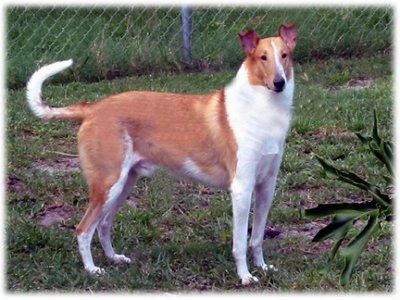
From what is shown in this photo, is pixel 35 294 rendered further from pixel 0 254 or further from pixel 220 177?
pixel 220 177

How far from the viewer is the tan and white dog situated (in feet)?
17.2

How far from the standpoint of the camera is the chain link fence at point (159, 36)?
929cm

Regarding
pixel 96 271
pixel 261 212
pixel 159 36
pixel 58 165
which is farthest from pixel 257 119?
pixel 159 36

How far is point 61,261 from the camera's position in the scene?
545cm

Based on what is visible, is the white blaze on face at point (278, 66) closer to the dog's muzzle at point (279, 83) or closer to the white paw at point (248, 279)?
the dog's muzzle at point (279, 83)

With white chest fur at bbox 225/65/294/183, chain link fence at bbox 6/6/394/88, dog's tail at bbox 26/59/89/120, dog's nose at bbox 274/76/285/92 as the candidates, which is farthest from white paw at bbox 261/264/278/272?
chain link fence at bbox 6/6/394/88

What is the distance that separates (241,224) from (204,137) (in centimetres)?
52

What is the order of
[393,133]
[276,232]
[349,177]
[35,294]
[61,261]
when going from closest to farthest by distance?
[349,177] < [35,294] < [61,261] < [276,232] < [393,133]

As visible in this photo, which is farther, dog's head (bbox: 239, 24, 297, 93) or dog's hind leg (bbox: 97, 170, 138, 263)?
dog's hind leg (bbox: 97, 170, 138, 263)

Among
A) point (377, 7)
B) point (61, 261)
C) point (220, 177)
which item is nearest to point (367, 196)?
point (220, 177)

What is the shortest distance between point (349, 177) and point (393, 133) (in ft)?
10.9

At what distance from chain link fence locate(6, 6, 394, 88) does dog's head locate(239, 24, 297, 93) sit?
4063mm

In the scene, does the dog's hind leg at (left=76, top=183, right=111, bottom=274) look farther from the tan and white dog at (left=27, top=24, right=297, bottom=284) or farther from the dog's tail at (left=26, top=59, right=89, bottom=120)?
the dog's tail at (left=26, top=59, right=89, bottom=120)

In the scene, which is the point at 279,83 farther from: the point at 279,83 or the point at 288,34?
the point at 288,34
